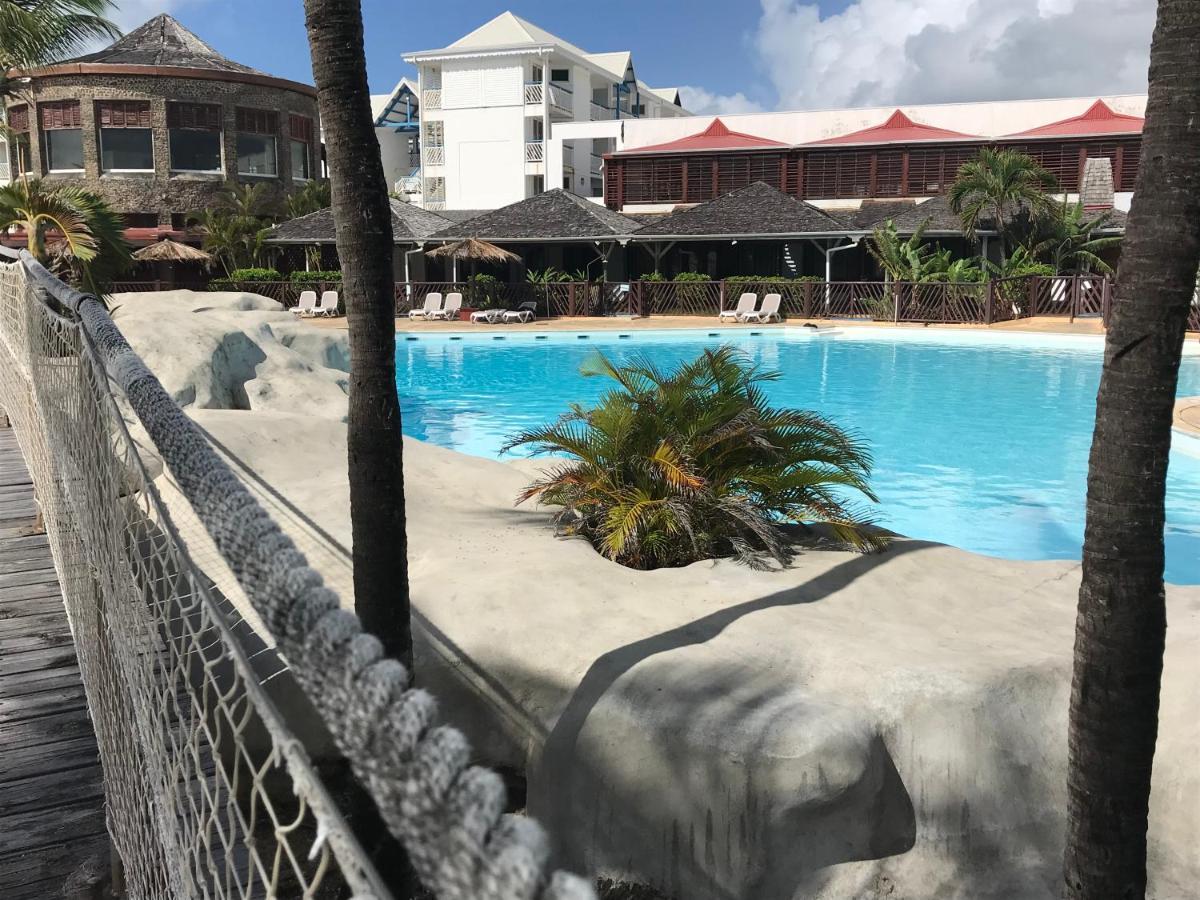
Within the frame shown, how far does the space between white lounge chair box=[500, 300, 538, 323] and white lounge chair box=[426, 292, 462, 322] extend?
1.74m

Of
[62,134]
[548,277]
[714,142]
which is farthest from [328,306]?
[62,134]

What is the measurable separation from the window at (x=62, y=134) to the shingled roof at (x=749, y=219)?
23.3 meters

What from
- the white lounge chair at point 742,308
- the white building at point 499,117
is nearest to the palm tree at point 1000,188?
the white lounge chair at point 742,308

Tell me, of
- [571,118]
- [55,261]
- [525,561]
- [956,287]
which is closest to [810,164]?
[956,287]

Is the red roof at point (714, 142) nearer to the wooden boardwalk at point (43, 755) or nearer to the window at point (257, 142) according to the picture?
the window at point (257, 142)

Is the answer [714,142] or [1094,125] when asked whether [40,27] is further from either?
[1094,125]

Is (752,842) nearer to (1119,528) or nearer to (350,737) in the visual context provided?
(1119,528)

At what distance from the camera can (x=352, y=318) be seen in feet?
13.2

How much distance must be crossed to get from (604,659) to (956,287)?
2565cm

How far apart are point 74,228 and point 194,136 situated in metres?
35.3

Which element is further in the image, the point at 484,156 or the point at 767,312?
the point at 484,156

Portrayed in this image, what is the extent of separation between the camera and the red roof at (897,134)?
35688mm

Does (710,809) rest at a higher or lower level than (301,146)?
lower

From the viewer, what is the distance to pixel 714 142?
3897 centimetres
